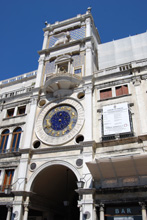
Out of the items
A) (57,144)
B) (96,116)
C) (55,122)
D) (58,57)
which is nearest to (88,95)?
(96,116)

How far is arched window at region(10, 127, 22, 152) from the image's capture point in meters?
22.5

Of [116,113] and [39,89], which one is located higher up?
[39,89]

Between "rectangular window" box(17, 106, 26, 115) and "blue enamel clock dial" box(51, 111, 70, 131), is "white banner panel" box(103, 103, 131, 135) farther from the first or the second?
"rectangular window" box(17, 106, 26, 115)

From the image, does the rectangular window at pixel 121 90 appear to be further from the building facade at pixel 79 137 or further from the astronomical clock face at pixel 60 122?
the astronomical clock face at pixel 60 122

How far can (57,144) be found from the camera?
20.2 m

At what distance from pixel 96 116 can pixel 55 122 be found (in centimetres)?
437

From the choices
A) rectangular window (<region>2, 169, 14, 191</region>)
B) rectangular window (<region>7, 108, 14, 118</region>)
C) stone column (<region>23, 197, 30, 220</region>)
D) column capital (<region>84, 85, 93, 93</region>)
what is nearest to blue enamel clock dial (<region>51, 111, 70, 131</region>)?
column capital (<region>84, 85, 93, 93</region>)

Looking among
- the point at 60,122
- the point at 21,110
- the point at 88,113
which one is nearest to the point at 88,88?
the point at 88,113

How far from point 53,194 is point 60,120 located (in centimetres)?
839

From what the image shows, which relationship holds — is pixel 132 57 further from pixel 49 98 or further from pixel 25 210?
pixel 25 210

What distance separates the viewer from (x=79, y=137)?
66.3 ft

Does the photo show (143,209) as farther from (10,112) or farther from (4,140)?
(10,112)

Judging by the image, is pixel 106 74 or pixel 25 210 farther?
pixel 106 74

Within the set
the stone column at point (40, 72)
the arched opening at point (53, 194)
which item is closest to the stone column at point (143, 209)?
the arched opening at point (53, 194)
